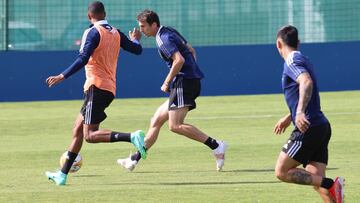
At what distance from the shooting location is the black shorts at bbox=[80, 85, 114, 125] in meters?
12.9

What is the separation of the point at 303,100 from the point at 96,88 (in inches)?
151

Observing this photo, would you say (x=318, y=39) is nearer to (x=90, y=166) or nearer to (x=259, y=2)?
(x=259, y=2)

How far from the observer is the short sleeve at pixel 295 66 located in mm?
9914

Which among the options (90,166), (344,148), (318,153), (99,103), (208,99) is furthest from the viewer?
(208,99)

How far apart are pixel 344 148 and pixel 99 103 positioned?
4.20 meters

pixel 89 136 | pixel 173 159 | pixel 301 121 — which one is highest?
pixel 301 121

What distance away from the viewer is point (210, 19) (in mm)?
28156

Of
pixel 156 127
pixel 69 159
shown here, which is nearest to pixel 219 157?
pixel 156 127

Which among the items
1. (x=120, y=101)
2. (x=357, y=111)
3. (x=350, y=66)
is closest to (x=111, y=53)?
(x=357, y=111)

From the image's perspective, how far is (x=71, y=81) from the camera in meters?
26.8

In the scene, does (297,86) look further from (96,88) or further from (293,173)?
(96,88)

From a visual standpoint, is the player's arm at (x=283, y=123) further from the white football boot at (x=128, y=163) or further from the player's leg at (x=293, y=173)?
the white football boot at (x=128, y=163)

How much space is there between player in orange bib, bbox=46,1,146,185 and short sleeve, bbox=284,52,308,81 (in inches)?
128

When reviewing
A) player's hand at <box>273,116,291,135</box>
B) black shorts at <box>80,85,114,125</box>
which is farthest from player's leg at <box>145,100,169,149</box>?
player's hand at <box>273,116,291,135</box>
